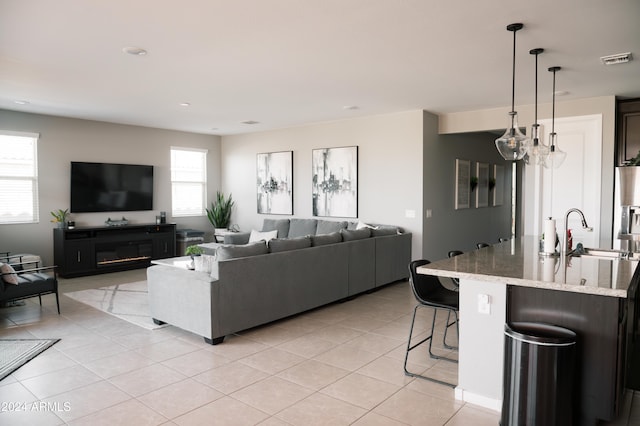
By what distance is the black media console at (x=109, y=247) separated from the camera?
696 cm

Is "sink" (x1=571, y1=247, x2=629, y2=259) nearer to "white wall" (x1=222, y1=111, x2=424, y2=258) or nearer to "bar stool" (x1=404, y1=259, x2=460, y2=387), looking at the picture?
"bar stool" (x1=404, y1=259, x2=460, y2=387)

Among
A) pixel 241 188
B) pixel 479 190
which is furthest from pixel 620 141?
pixel 241 188

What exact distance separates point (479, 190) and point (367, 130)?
2.74 meters

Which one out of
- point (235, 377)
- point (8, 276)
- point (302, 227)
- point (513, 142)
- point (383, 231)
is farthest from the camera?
point (302, 227)

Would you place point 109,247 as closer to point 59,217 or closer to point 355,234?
point 59,217

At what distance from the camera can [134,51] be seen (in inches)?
151

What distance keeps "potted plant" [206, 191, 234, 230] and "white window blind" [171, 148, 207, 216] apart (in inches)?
9.3

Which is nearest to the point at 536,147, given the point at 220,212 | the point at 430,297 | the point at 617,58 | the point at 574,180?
the point at 617,58

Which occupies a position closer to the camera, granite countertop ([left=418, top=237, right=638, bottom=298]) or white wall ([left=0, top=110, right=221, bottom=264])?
granite countertop ([left=418, top=237, right=638, bottom=298])

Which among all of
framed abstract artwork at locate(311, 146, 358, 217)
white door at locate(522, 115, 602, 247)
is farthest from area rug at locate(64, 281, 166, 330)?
white door at locate(522, 115, 602, 247)

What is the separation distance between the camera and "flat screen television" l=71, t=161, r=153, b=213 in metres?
7.37

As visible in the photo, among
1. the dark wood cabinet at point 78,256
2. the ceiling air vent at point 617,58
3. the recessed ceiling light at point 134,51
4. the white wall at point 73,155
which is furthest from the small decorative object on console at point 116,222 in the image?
the ceiling air vent at point 617,58

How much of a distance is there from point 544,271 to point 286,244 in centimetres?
265

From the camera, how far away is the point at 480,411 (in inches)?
109
